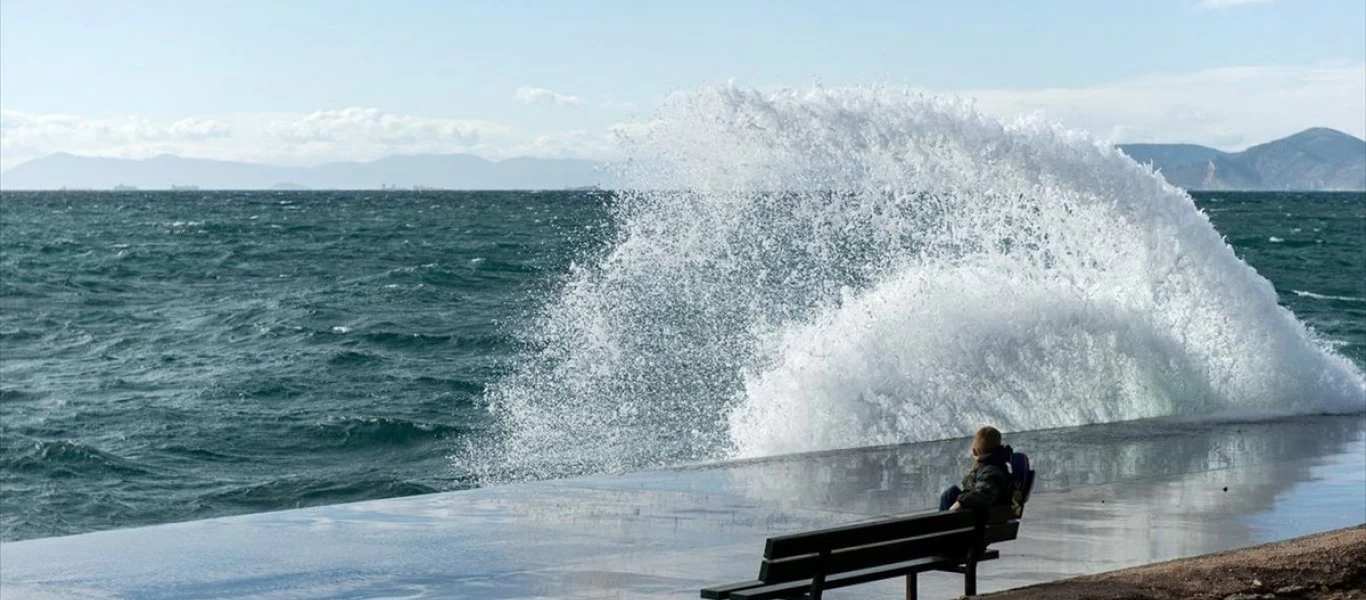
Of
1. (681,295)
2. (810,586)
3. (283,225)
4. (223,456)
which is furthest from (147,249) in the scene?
(810,586)

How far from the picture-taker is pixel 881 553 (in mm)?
7531

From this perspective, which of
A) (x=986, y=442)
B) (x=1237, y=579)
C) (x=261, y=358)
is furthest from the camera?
(x=261, y=358)

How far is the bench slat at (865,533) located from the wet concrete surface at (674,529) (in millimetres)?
600

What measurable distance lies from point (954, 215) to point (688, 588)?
33.6 ft

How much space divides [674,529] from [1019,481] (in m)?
2.35

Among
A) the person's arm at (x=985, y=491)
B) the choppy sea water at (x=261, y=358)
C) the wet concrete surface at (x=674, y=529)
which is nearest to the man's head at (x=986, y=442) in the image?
the person's arm at (x=985, y=491)

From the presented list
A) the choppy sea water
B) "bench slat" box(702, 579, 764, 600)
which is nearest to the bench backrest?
"bench slat" box(702, 579, 764, 600)

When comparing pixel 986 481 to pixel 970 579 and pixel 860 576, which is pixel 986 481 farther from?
pixel 860 576

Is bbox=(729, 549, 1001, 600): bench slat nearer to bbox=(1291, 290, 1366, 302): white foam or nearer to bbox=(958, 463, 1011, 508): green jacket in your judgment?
bbox=(958, 463, 1011, 508): green jacket

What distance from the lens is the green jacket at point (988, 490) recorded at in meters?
8.34

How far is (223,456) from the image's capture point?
19000 mm

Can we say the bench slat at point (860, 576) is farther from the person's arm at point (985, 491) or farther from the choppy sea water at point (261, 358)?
the choppy sea water at point (261, 358)

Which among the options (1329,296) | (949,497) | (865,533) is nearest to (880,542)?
(865,533)

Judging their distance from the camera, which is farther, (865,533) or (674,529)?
(674,529)
